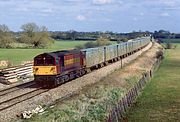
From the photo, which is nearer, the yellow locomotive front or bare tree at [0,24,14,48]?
the yellow locomotive front

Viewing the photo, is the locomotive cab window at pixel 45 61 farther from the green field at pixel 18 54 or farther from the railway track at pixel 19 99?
the green field at pixel 18 54

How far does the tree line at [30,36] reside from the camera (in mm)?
119781

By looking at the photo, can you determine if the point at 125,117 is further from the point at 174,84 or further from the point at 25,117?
the point at 174,84

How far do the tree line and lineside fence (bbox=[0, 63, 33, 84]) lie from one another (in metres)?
77.5

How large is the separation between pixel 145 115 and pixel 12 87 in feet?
46.3

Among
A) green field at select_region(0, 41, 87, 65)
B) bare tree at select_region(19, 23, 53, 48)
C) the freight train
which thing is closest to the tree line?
bare tree at select_region(19, 23, 53, 48)

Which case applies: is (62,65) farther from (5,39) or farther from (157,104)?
(5,39)

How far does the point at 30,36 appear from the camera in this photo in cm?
13138

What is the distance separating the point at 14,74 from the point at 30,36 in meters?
93.6

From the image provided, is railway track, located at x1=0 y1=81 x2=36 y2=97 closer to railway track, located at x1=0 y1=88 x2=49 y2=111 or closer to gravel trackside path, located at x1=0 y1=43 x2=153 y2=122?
railway track, located at x1=0 y1=88 x2=49 y2=111

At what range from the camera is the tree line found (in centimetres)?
11978

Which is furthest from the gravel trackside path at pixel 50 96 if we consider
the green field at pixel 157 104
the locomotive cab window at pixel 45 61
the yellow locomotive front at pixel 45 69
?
the green field at pixel 157 104

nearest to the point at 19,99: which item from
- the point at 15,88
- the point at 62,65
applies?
the point at 15,88

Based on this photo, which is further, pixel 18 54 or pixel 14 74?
pixel 18 54
